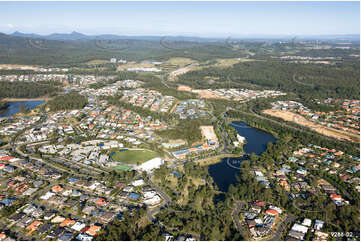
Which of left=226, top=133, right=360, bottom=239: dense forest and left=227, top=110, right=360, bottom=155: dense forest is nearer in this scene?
left=226, top=133, right=360, bottom=239: dense forest

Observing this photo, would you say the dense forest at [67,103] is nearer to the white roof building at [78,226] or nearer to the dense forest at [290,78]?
the dense forest at [290,78]

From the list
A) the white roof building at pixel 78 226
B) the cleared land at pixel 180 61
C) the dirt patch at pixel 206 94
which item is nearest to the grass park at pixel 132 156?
the white roof building at pixel 78 226

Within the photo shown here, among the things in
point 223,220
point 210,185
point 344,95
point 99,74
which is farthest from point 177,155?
point 99,74

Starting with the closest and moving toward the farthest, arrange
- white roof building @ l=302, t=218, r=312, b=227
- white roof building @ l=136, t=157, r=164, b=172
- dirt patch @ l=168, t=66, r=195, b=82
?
white roof building @ l=302, t=218, r=312, b=227 → white roof building @ l=136, t=157, r=164, b=172 → dirt patch @ l=168, t=66, r=195, b=82

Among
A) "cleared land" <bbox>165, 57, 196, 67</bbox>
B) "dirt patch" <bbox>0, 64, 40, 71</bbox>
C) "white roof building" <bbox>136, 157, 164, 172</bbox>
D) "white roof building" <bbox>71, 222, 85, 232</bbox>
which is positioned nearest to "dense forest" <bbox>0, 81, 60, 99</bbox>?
"dirt patch" <bbox>0, 64, 40, 71</bbox>

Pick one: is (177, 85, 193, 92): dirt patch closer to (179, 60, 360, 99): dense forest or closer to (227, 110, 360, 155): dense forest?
(179, 60, 360, 99): dense forest

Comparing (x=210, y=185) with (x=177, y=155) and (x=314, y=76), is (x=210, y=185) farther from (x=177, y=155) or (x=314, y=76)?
(x=314, y=76)

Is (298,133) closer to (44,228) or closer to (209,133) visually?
(209,133)
